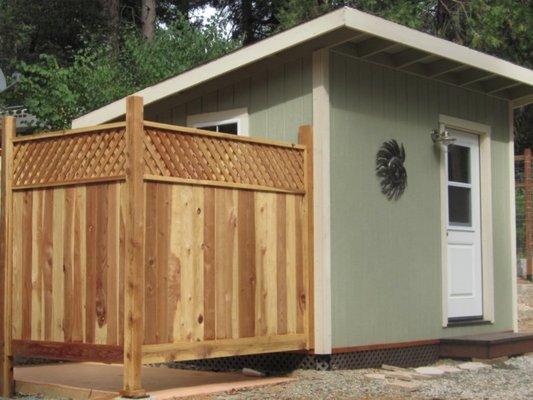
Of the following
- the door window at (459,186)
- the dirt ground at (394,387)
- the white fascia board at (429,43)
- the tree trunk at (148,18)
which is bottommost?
the dirt ground at (394,387)

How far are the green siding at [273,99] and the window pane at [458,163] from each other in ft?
6.76

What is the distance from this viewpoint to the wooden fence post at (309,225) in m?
6.87

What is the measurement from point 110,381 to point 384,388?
212cm

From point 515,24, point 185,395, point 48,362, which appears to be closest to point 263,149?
point 185,395

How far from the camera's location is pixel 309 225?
6973 millimetres

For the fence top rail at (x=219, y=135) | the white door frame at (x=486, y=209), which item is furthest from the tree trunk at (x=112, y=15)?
the fence top rail at (x=219, y=135)

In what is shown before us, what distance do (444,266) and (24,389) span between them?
4.06m

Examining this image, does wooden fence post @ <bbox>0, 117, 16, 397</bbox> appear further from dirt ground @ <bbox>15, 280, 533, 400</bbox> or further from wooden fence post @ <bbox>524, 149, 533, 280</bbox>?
wooden fence post @ <bbox>524, 149, 533, 280</bbox>

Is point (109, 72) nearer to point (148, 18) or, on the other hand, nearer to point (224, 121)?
point (224, 121)

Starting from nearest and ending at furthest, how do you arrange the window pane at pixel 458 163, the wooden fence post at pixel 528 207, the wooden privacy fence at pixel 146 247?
the wooden privacy fence at pixel 146 247 → the window pane at pixel 458 163 → the wooden fence post at pixel 528 207

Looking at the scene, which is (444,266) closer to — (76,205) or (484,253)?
(484,253)

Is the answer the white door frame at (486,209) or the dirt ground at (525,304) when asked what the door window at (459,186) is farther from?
the dirt ground at (525,304)

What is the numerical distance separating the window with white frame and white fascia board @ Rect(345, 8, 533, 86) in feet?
4.83

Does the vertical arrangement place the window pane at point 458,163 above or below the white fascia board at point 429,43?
below
